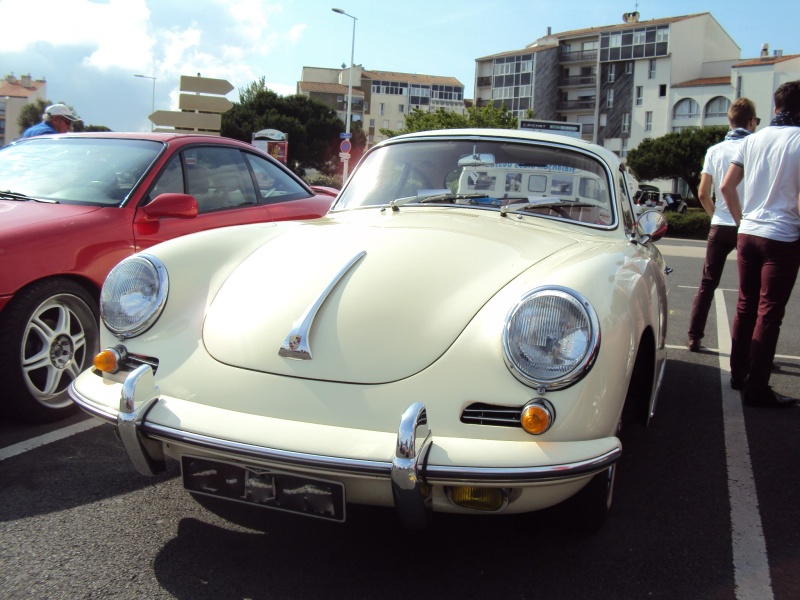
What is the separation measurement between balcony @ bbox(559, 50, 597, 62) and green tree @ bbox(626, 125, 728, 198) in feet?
77.9

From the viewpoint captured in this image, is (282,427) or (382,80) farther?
(382,80)

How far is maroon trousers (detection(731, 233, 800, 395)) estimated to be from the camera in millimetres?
4238

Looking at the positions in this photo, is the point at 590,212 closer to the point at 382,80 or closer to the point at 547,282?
the point at 547,282

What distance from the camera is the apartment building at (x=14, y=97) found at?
3760 inches

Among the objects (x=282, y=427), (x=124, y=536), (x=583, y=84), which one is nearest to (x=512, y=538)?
(x=282, y=427)

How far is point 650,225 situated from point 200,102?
1762 centimetres

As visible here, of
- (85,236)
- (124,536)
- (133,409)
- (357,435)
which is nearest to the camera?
(357,435)

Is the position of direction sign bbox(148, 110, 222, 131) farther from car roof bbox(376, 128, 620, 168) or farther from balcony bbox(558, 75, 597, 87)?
balcony bbox(558, 75, 597, 87)

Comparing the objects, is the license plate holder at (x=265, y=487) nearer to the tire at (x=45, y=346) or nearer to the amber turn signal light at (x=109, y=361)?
the amber turn signal light at (x=109, y=361)

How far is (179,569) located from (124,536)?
1.04ft

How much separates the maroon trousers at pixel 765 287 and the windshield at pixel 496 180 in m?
1.33

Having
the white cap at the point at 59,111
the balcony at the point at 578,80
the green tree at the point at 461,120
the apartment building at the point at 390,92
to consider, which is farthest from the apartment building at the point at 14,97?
the white cap at the point at 59,111

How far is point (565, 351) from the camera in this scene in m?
2.20

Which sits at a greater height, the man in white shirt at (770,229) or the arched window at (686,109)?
the arched window at (686,109)
